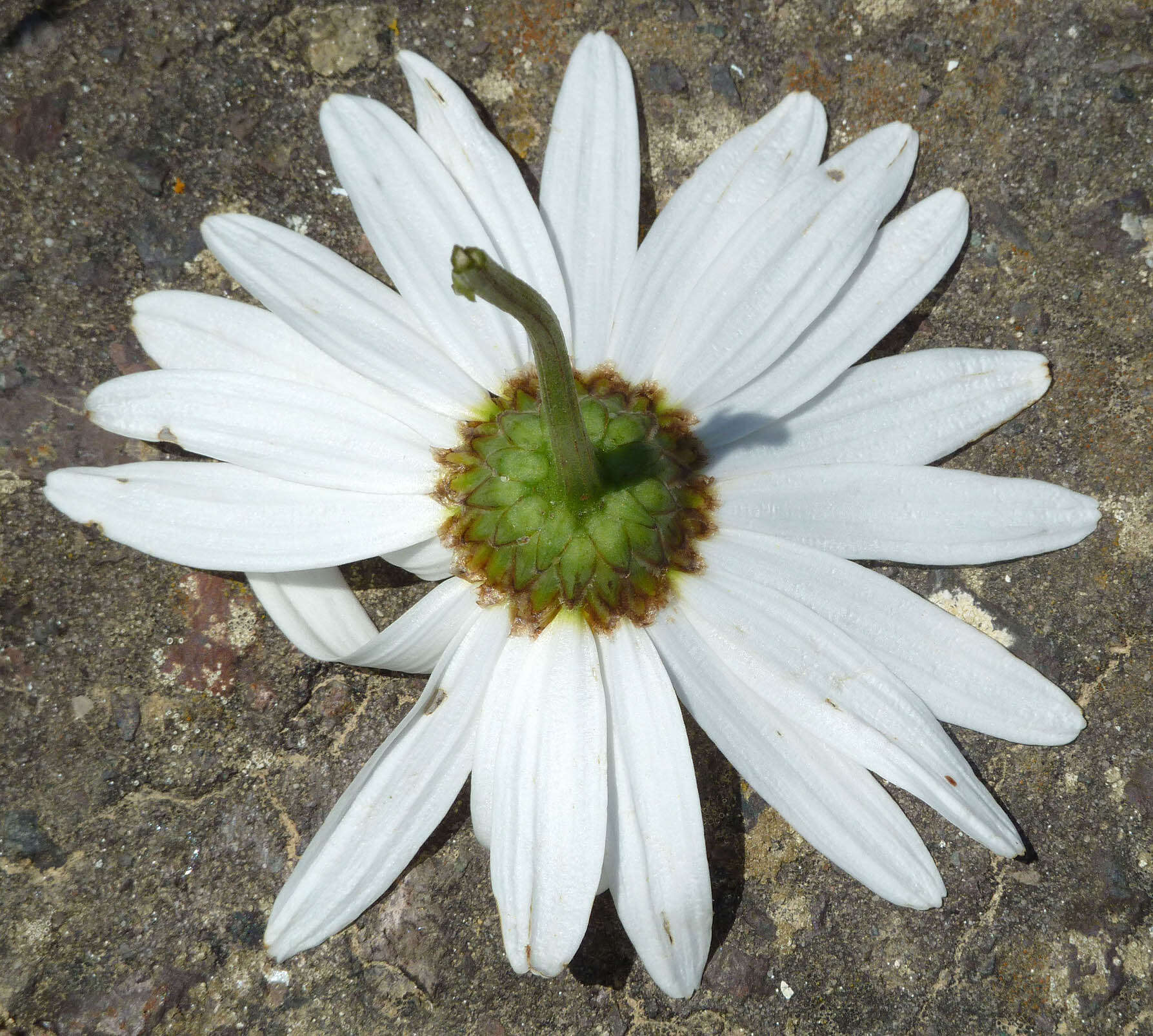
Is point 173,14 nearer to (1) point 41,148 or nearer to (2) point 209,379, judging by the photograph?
(1) point 41,148

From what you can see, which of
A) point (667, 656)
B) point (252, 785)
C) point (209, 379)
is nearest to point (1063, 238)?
point (667, 656)

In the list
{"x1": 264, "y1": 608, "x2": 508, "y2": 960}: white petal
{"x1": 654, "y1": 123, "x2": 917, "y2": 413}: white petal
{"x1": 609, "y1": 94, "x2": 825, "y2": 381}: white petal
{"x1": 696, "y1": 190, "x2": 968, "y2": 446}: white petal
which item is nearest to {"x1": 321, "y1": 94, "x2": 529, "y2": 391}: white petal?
{"x1": 609, "y1": 94, "x2": 825, "y2": 381}: white petal

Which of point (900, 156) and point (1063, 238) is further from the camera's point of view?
point (1063, 238)

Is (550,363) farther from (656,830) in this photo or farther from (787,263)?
(656,830)

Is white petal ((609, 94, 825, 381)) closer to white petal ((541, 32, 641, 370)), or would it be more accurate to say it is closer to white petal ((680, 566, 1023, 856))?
white petal ((541, 32, 641, 370))

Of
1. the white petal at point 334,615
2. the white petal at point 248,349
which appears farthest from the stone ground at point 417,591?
the white petal at point 248,349
